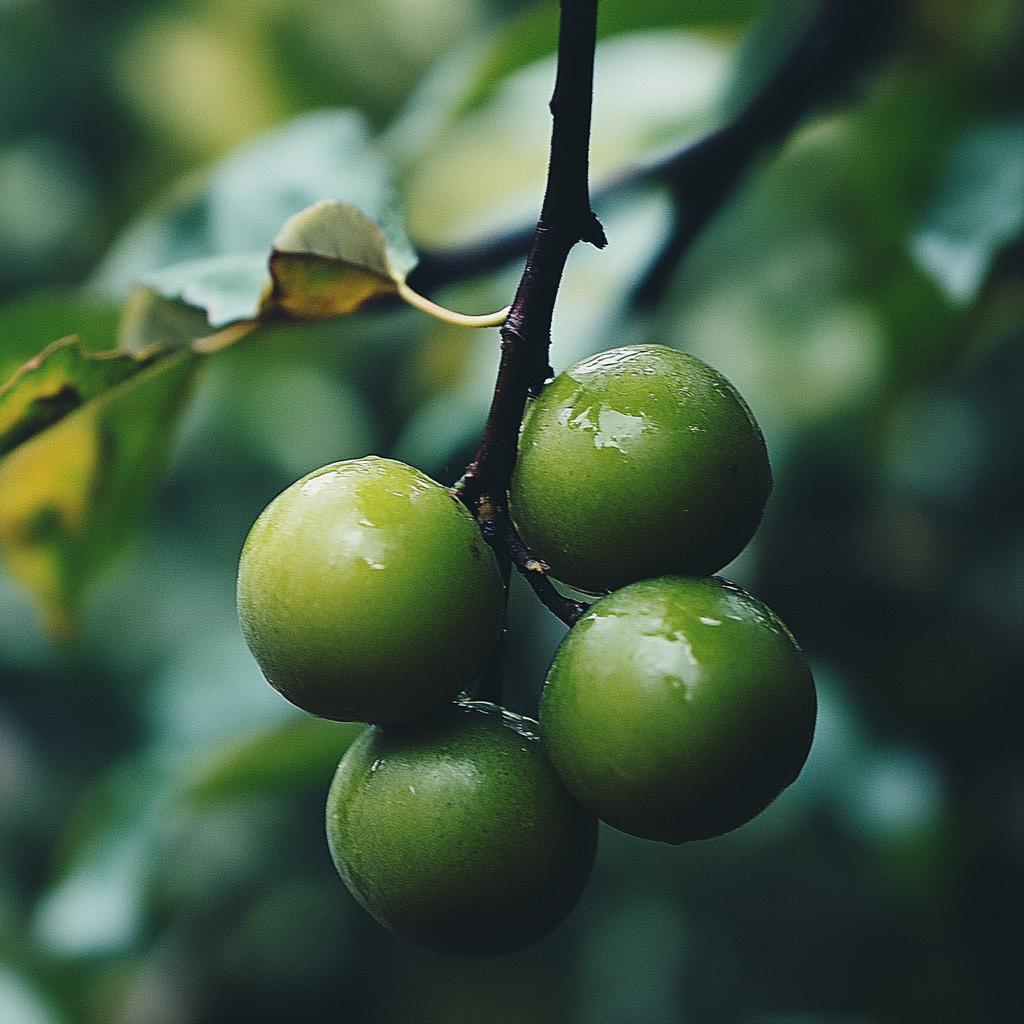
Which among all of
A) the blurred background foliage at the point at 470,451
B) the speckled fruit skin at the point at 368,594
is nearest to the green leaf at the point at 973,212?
the blurred background foliage at the point at 470,451

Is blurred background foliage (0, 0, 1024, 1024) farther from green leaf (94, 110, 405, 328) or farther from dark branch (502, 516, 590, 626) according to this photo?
dark branch (502, 516, 590, 626)

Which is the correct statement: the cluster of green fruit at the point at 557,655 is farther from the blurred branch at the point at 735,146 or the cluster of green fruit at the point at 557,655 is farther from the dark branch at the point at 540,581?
the blurred branch at the point at 735,146

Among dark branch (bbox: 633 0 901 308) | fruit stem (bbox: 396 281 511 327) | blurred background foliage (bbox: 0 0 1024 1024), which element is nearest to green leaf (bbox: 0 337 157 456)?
blurred background foliage (bbox: 0 0 1024 1024)

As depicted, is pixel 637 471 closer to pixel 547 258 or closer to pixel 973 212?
pixel 547 258

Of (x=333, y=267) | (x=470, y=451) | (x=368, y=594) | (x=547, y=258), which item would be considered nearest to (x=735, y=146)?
(x=470, y=451)

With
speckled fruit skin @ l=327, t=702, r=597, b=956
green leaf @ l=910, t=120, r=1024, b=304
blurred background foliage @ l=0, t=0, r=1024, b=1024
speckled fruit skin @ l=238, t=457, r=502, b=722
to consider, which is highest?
speckled fruit skin @ l=238, t=457, r=502, b=722
